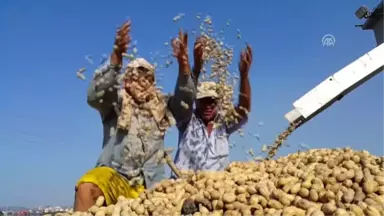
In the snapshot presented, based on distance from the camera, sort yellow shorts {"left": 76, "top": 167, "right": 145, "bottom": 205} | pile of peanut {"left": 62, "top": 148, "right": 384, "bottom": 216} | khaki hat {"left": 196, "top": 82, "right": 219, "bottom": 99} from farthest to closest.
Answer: khaki hat {"left": 196, "top": 82, "right": 219, "bottom": 99}, yellow shorts {"left": 76, "top": 167, "right": 145, "bottom": 205}, pile of peanut {"left": 62, "top": 148, "right": 384, "bottom": 216}

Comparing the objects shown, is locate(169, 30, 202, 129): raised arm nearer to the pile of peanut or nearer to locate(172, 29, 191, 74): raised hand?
locate(172, 29, 191, 74): raised hand

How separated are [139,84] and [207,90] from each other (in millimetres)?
530

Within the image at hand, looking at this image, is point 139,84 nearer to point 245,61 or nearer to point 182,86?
point 182,86

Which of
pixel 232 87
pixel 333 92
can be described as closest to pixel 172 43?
pixel 232 87

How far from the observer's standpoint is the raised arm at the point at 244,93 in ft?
9.37

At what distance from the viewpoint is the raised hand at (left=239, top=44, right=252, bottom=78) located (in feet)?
9.32

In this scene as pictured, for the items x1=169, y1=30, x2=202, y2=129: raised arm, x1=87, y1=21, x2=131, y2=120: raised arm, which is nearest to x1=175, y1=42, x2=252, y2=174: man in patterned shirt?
x1=169, y1=30, x2=202, y2=129: raised arm

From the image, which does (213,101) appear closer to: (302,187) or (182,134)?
(182,134)

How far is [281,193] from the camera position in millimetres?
1883

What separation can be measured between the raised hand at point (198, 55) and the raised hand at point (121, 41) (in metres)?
0.41

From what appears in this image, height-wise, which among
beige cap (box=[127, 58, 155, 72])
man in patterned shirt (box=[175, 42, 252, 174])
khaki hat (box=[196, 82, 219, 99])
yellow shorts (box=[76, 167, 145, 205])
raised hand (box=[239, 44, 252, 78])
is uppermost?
raised hand (box=[239, 44, 252, 78])

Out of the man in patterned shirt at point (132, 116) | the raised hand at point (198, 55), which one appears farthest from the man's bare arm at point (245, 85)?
the man in patterned shirt at point (132, 116)


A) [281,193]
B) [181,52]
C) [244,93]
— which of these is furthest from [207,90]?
[281,193]

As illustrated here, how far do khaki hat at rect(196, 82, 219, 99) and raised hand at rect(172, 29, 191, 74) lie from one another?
0.38 metres
